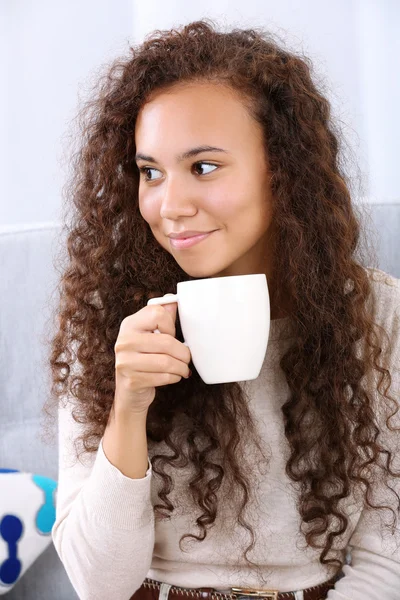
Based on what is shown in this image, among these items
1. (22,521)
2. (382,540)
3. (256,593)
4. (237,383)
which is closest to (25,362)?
(22,521)

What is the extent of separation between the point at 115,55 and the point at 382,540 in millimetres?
1253

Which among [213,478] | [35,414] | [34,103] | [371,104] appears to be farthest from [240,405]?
[34,103]

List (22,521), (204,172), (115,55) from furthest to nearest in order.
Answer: (115,55)
(22,521)
(204,172)

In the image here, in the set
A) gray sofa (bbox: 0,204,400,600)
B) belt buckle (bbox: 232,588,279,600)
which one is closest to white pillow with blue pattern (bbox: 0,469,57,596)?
gray sofa (bbox: 0,204,400,600)

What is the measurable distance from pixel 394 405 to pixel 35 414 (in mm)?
724

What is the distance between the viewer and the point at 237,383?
4.17ft

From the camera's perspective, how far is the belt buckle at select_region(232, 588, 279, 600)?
1214 millimetres

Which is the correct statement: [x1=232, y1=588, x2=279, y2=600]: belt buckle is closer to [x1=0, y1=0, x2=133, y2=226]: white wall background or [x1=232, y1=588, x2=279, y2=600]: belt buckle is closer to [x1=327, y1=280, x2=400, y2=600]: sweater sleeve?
[x1=327, y1=280, x2=400, y2=600]: sweater sleeve

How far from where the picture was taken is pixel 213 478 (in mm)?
1232

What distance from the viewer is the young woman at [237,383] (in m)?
1.15

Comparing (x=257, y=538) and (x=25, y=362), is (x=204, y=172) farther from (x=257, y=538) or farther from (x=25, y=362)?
(x=25, y=362)

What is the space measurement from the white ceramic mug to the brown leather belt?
40 centimetres

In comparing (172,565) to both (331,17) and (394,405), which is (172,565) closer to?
(394,405)

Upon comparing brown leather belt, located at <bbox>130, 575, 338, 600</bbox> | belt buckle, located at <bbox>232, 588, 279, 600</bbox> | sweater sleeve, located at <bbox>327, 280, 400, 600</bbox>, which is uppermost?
sweater sleeve, located at <bbox>327, 280, 400, 600</bbox>
